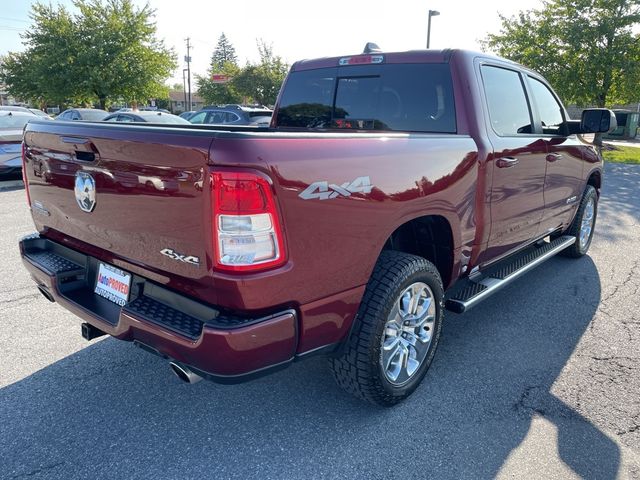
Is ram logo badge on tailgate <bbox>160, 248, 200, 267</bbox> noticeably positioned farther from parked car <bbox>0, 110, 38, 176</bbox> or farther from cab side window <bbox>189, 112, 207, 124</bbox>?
cab side window <bbox>189, 112, 207, 124</bbox>

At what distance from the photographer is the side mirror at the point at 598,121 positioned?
4273mm

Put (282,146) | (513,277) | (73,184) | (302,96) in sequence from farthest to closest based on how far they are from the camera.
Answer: (302,96), (513,277), (73,184), (282,146)

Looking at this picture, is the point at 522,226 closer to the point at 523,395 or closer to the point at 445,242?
the point at 445,242

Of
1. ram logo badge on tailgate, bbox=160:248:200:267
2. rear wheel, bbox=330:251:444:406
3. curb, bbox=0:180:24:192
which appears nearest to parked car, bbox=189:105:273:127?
curb, bbox=0:180:24:192

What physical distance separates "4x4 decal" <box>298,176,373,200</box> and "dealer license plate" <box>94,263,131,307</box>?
1004 millimetres

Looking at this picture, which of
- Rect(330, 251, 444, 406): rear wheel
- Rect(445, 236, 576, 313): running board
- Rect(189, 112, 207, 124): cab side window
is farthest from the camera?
Rect(189, 112, 207, 124): cab side window

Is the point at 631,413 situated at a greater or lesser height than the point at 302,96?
lesser

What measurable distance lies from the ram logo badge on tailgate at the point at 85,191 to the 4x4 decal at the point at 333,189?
110 centimetres

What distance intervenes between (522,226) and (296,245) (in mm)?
2422

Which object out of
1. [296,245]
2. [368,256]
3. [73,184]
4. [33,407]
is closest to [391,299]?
[368,256]

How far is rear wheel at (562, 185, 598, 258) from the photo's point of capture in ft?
16.9

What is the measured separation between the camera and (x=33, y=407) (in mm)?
2604

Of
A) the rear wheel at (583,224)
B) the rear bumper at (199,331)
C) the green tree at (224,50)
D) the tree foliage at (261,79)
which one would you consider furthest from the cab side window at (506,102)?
the green tree at (224,50)

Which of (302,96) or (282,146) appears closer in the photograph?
(282,146)
